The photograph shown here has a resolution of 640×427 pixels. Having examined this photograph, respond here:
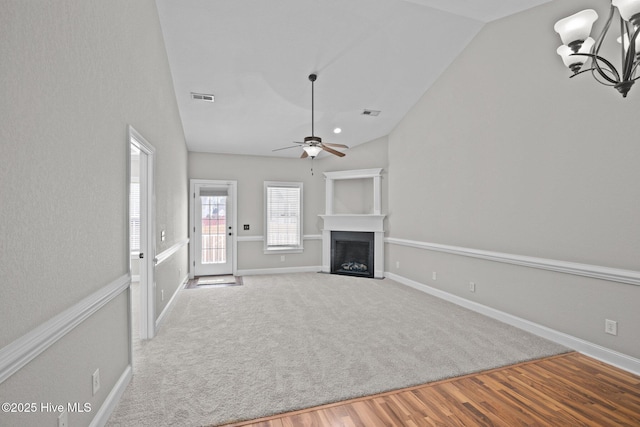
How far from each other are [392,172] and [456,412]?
4694mm

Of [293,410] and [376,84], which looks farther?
[376,84]

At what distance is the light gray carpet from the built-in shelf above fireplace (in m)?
1.64

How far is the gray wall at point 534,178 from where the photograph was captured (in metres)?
2.69

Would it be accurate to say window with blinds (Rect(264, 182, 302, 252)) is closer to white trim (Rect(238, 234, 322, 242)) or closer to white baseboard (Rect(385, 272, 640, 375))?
white trim (Rect(238, 234, 322, 242))

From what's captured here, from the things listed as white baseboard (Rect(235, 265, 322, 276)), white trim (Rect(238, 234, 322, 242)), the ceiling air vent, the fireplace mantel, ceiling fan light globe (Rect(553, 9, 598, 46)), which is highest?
the ceiling air vent

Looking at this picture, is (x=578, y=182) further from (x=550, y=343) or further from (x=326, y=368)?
(x=326, y=368)

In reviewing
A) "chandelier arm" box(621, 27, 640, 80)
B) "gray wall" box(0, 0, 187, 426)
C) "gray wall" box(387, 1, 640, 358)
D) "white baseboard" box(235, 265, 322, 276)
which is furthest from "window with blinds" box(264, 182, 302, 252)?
"chandelier arm" box(621, 27, 640, 80)

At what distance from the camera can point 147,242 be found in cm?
317

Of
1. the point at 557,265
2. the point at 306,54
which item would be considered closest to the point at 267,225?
the point at 306,54

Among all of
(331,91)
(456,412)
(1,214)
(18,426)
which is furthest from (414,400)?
(331,91)

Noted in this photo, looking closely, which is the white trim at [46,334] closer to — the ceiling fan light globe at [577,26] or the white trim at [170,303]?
the white trim at [170,303]

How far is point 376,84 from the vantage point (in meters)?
4.64

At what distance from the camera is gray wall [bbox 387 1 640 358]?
269 cm

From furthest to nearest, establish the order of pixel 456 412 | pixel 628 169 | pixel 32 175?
pixel 628 169, pixel 456 412, pixel 32 175
